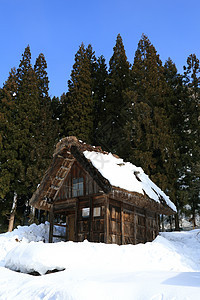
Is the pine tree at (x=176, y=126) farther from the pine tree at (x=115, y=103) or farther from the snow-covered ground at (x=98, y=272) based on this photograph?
the snow-covered ground at (x=98, y=272)

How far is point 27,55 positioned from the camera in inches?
1097

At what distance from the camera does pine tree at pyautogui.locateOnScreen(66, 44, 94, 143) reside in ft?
82.9

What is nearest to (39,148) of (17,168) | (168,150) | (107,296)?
(17,168)

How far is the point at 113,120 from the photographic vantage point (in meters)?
27.8

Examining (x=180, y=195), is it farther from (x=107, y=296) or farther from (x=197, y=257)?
(x=107, y=296)

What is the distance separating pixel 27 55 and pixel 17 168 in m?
12.6

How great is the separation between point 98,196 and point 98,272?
20.7 feet

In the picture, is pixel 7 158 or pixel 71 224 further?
pixel 7 158

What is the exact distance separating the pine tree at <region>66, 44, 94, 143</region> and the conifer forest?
10 centimetres

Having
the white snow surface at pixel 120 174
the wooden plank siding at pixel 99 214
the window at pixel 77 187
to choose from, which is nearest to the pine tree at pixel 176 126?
the white snow surface at pixel 120 174

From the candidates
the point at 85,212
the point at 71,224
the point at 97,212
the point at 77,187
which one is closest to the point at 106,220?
the point at 97,212

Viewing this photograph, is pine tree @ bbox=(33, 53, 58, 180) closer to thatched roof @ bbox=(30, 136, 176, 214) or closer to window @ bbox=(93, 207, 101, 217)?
thatched roof @ bbox=(30, 136, 176, 214)

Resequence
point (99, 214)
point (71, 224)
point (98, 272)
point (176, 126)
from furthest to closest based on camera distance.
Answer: point (176, 126), point (71, 224), point (99, 214), point (98, 272)

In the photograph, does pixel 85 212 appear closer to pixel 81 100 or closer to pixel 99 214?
pixel 99 214
